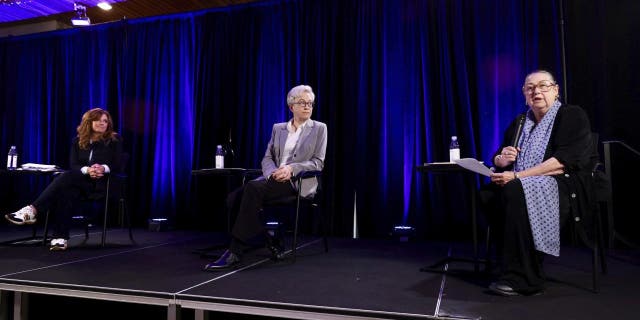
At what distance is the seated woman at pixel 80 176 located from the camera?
3.21 metres

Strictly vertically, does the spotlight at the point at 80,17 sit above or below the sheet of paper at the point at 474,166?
above

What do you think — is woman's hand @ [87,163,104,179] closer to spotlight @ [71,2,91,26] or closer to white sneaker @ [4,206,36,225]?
white sneaker @ [4,206,36,225]

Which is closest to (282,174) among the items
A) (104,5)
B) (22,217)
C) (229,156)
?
(22,217)

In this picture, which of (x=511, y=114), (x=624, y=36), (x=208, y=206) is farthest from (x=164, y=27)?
(x=624, y=36)

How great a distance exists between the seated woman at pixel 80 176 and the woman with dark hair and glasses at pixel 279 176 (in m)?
1.29

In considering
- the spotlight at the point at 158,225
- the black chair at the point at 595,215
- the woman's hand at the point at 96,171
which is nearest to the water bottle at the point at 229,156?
the spotlight at the point at 158,225

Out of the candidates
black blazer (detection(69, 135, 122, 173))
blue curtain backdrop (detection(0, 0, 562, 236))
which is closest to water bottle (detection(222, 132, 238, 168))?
blue curtain backdrop (detection(0, 0, 562, 236))

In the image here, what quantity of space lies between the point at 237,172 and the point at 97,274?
98cm

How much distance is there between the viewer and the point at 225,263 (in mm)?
2463

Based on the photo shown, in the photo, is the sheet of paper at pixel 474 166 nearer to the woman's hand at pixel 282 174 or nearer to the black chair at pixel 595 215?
the black chair at pixel 595 215

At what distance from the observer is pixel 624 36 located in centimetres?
354

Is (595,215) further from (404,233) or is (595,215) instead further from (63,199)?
(63,199)

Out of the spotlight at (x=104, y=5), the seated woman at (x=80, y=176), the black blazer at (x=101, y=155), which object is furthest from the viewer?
the spotlight at (x=104, y=5)

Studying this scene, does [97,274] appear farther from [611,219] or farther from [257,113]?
[611,219]
